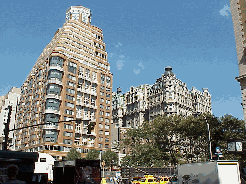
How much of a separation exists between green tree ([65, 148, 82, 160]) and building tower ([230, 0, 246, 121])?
1951 inches

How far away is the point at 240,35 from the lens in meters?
28.1

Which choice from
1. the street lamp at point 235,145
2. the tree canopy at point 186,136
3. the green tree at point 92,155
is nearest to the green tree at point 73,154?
the green tree at point 92,155

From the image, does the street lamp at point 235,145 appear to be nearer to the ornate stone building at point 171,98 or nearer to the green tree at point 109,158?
the green tree at point 109,158

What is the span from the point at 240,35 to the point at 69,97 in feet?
→ 183

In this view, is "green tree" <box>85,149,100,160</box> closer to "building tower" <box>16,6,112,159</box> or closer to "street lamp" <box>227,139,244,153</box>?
"building tower" <box>16,6,112,159</box>

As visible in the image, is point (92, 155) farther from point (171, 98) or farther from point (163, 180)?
point (171, 98)

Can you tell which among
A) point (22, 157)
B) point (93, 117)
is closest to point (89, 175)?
point (22, 157)

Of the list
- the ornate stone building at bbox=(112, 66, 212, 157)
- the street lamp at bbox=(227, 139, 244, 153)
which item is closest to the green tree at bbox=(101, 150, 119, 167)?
the ornate stone building at bbox=(112, 66, 212, 157)

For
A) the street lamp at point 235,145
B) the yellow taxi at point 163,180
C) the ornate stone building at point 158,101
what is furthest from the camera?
the ornate stone building at point 158,101

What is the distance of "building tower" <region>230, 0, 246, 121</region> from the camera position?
2681cm

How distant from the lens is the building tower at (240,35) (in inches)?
1056

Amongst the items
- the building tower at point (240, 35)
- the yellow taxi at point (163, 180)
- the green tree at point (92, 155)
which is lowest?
the yellow taxi at point (163, 180)

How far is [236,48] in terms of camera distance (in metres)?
28.6

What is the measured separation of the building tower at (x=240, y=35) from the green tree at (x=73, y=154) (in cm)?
4956
